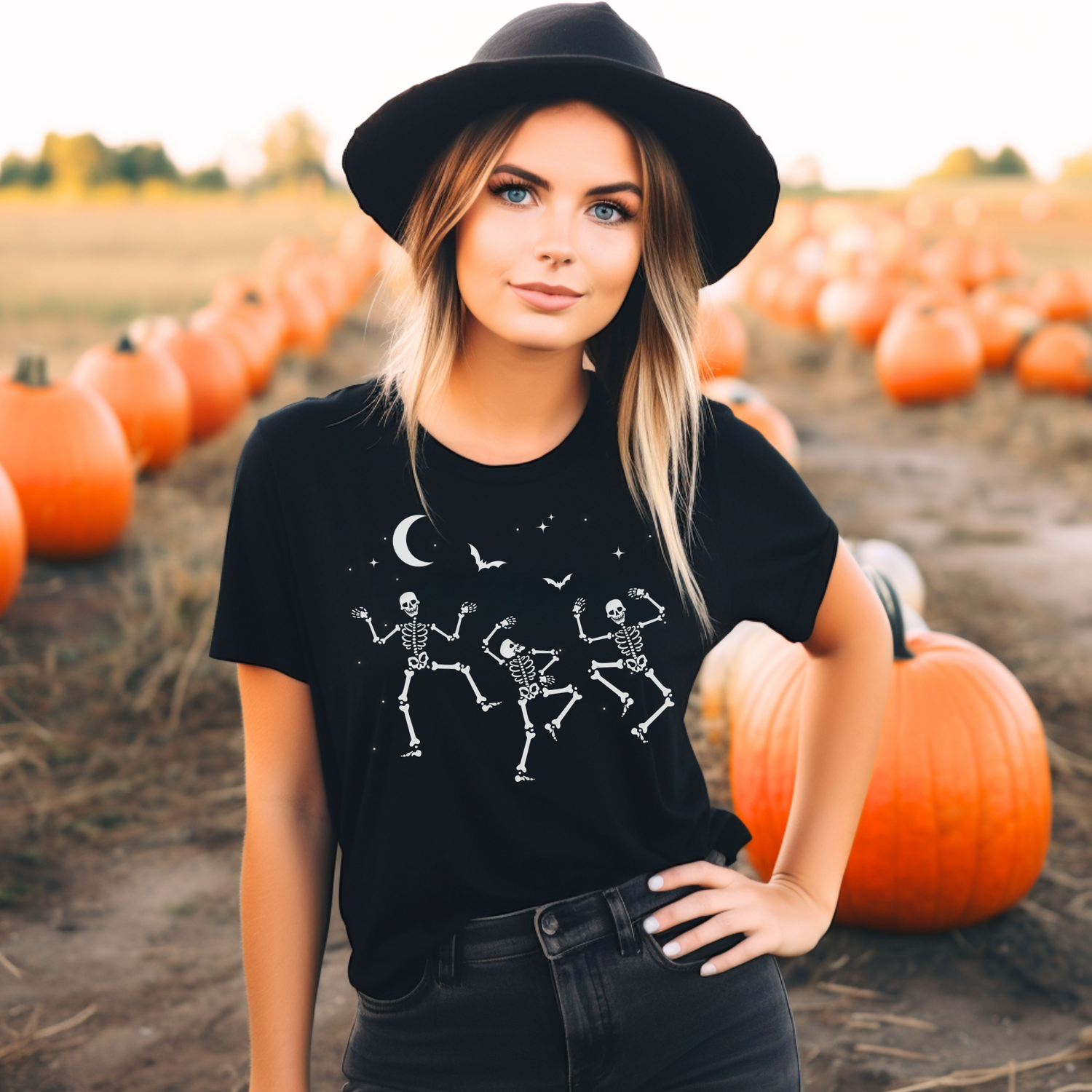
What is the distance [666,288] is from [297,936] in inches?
43.1

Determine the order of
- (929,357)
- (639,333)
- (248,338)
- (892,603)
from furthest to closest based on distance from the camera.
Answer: (929,357)
(248,338)
(892,603)
(639,333)

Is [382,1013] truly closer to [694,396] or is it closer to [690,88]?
[694,396]

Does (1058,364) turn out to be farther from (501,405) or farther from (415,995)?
(415,995)

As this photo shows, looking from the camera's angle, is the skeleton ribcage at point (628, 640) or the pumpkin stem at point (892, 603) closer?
the skeleton ribcage at point (628, 640)

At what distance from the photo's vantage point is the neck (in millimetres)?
1727

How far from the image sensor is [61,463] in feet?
18.2

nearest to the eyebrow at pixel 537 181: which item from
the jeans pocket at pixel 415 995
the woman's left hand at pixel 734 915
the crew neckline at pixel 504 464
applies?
the crew neckline at pixel 504 464

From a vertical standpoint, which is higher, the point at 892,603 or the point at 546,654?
the point at 546,654

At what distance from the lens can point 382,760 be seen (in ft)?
5.29

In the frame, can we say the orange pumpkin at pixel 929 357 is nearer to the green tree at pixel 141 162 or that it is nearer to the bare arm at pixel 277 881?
the bare arm at pixel 277 881

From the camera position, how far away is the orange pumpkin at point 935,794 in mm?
3025

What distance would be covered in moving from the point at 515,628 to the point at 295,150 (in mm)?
50355

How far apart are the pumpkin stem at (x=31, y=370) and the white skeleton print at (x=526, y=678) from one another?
4.88m

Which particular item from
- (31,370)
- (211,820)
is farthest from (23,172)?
(211,820)
